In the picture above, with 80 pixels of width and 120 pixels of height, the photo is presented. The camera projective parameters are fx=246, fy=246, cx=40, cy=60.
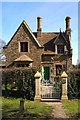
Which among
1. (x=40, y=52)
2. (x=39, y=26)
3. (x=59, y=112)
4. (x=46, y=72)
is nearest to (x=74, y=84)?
(x=59, y=112)

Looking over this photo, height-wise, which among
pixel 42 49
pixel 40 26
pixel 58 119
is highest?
pixel 40 26

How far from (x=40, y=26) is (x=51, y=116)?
83.9ft

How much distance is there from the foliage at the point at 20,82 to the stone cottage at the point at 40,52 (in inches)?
533

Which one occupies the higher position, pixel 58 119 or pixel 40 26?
pixel 40 26

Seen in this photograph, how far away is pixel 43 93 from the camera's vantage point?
19.1 meters

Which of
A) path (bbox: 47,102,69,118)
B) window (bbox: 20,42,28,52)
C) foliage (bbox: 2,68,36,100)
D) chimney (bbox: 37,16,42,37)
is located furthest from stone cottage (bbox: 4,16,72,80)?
path (bbox: 47,102,69,118)

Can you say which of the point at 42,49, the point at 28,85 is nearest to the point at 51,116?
the point at 28,85

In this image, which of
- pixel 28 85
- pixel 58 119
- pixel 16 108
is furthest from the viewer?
pixel 28 85

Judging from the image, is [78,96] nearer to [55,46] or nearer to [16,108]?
[16,108]

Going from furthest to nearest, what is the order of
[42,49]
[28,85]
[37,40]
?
[37,40]
[42,49]
[28,85]

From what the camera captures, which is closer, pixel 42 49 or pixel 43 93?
pixel 43 93

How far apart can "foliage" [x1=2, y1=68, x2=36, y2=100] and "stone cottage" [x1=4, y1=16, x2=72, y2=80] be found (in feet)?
44.4

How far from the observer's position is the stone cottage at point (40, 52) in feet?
111

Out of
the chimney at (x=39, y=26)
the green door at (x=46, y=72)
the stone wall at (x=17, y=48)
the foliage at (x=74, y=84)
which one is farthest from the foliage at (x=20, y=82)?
the chimney at (x=39, y=26)
